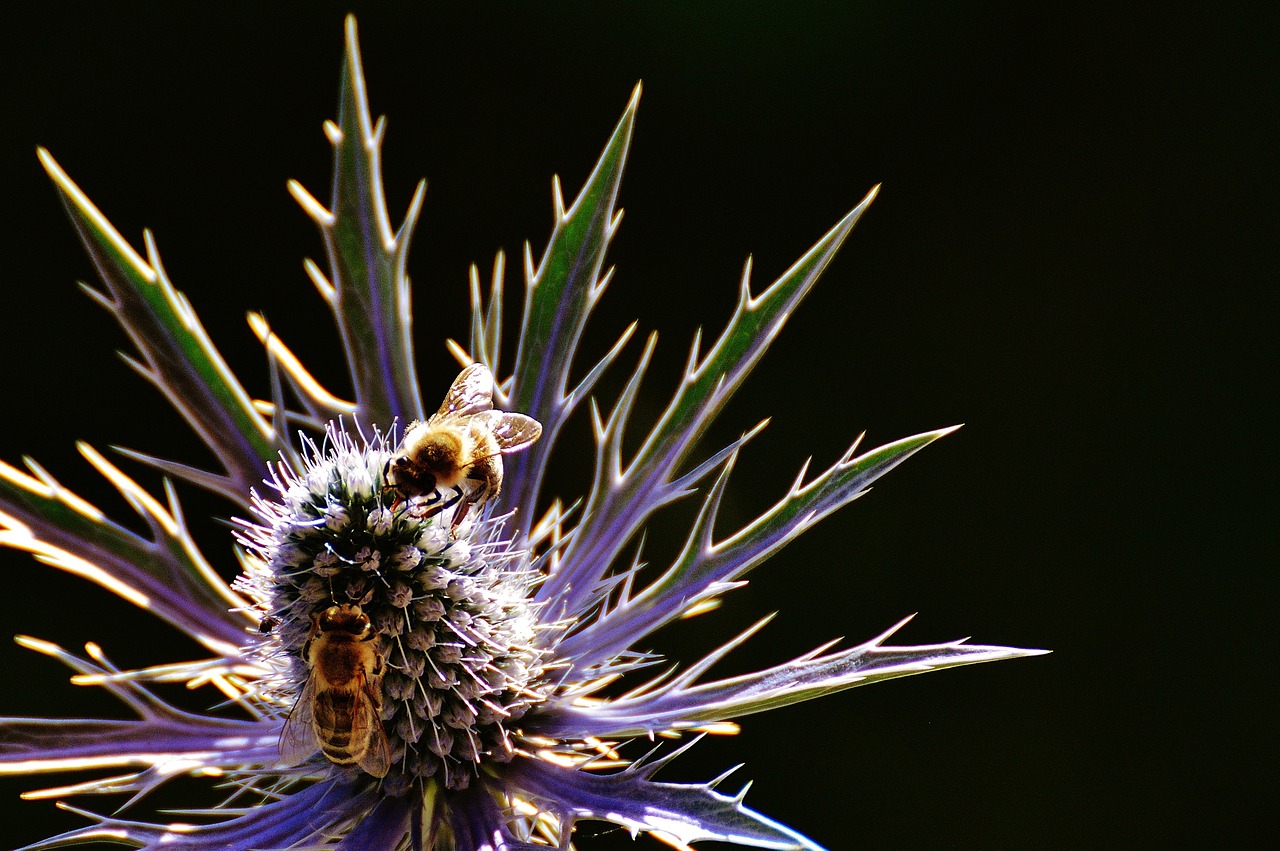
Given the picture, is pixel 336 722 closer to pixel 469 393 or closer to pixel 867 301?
→ pixel 469 393

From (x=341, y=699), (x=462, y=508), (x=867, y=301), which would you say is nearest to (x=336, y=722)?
(x=341, y=699)

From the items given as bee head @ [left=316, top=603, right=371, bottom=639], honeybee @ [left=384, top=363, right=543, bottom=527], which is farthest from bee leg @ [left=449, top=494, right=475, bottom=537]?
bee head @ [left=316, top=603, right=371, bottom=639]

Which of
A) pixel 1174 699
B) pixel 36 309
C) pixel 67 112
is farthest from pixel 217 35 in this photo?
pixel 1174 699

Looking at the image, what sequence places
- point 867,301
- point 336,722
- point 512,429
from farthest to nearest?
point 867,301 < point 512,429 < point 336,722

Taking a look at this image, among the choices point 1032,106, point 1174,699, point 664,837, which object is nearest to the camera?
point 664,837

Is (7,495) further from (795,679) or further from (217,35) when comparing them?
(217,35)

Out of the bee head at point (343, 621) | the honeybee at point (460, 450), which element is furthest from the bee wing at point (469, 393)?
the bee head at point (343, 621)

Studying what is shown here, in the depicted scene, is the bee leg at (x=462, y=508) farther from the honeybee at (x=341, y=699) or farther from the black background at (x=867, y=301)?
the black background at (x=867, y=301)
